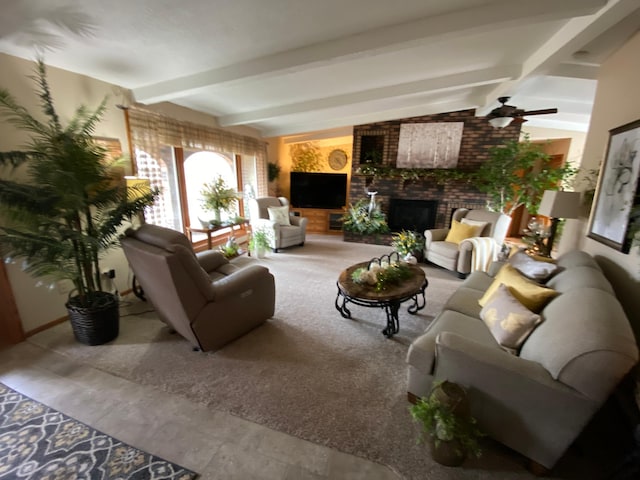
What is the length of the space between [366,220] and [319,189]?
1630 millimetres

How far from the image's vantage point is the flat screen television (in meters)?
6.60

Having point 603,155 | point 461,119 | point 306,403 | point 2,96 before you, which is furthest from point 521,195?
point 2,96

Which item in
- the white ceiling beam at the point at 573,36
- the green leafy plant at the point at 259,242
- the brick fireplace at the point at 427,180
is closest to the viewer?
the white ceiling beam at the point at 573,36

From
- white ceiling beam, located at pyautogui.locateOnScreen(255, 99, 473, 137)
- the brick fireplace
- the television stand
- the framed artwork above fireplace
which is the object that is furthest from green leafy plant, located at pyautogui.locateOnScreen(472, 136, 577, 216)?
the television stand

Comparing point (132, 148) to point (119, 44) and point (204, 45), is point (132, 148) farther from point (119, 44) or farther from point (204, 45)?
point (204, 45)

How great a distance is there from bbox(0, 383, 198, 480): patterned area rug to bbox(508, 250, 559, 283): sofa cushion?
2.63 m

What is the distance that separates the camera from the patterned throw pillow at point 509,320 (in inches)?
62.1

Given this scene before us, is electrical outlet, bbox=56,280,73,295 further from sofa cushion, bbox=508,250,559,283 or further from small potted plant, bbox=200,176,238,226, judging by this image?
sofa cushion, bbox=508,250,559,283

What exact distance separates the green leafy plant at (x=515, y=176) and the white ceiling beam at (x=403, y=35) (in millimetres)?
3300

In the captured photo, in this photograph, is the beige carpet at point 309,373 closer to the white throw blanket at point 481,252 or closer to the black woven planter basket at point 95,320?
the black woven planter basket at point 95,320

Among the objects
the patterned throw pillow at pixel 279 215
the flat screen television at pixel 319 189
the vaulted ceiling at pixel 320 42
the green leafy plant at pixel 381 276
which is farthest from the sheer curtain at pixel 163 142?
the green leafy plant at pixel 381 276

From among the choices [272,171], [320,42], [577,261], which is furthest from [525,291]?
[272,171]

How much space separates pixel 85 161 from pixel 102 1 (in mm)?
1070

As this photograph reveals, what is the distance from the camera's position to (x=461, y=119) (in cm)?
522
